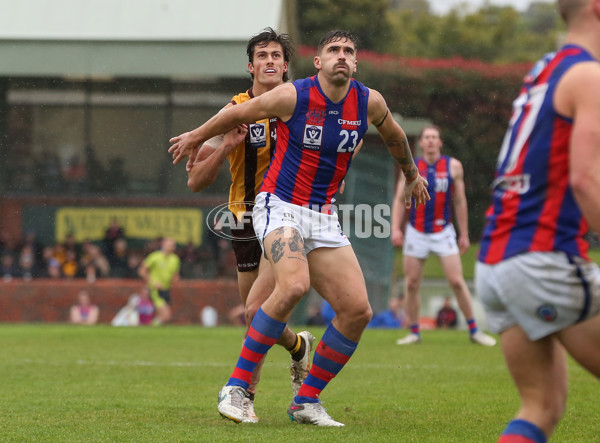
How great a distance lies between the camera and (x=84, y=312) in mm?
18500

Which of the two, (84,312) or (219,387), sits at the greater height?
(219,387)

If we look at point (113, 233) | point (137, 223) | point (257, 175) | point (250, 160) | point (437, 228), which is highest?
point (250, 160)

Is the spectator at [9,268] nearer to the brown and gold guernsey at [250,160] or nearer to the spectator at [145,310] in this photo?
the spectator at [145,310]

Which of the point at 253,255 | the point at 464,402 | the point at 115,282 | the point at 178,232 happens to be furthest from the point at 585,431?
the point at 178,232

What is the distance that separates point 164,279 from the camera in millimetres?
17812

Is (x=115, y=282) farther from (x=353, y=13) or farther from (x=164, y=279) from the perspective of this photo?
(x=353, y=13)

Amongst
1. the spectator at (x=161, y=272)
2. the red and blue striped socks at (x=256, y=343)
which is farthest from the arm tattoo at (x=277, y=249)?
the spectator at (x=161, y=272)

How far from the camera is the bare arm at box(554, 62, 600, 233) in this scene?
2.86 meters

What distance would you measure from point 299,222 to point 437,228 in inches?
245

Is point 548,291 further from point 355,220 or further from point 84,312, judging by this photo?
point 355,220

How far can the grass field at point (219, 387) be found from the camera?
5.10m

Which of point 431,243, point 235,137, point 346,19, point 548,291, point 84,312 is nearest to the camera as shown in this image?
point 548,291

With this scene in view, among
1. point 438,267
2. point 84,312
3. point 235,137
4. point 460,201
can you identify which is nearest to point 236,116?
point 235,137

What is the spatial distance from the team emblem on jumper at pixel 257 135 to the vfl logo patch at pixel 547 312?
11.1 feet
